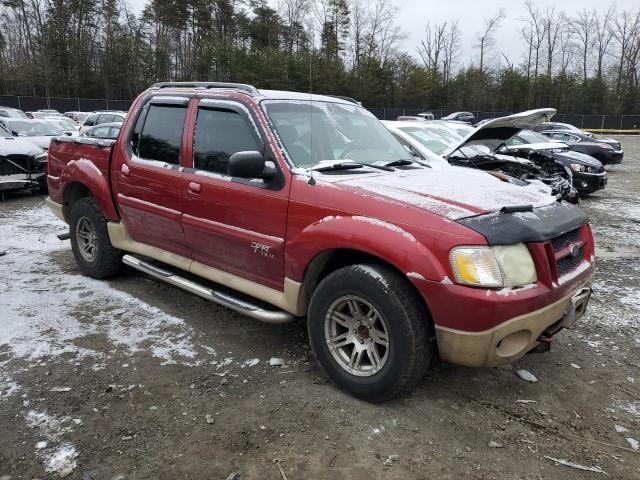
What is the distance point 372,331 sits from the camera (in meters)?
3.11

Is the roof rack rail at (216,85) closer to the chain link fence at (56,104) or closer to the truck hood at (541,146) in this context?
the truck hood at (541,146)

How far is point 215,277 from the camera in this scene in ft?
13.3

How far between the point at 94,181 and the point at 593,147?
57.8 ft

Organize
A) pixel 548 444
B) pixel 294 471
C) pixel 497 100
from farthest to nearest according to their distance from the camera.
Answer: pixel 497 100
pixel 548 444
pixel 294 471

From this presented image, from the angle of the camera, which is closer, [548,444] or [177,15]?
[548,444]

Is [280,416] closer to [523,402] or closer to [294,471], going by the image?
[294,471]

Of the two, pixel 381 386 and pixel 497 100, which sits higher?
pixel 497 100

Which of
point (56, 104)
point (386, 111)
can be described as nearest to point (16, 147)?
point (56, 104)

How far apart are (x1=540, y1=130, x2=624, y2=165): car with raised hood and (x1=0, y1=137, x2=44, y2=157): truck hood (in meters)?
15.6

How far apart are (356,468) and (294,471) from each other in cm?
32

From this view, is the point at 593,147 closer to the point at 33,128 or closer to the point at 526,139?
the point at 526,139

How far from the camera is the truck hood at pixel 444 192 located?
9.85 feet

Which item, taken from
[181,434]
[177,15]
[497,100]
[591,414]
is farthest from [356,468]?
[497,100]

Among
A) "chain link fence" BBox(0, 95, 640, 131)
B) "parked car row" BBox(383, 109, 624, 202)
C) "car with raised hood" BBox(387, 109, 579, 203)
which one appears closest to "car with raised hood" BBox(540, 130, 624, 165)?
"parked car row" BBox(383, 109, 624, 202)
